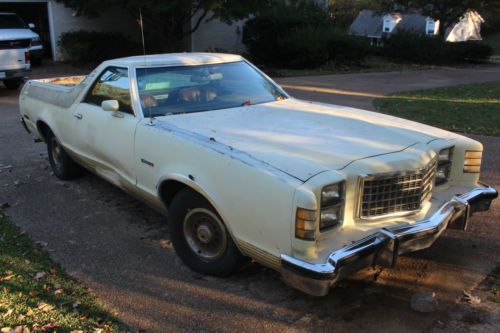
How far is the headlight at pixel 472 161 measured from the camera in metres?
3.83

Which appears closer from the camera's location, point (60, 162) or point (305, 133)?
point (305, 133)

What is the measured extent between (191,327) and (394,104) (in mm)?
9099

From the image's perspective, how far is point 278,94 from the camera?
496 centimetres

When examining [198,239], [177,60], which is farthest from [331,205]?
[177,60]

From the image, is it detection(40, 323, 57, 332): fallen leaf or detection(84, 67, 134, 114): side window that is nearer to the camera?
detection(40, 323, 57, 332): fallen leaf

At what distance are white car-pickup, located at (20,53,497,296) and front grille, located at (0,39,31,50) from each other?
844 cm

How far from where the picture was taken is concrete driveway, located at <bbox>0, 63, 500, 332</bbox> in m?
3.12

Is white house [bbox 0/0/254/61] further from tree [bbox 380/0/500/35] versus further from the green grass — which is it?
the green grass

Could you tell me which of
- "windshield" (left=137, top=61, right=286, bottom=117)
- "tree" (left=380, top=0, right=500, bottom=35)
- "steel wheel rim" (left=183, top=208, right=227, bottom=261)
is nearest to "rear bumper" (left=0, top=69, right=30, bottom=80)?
"windshield" (left=137, top=61, right=286, bottom=117)

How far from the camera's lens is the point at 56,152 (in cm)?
589

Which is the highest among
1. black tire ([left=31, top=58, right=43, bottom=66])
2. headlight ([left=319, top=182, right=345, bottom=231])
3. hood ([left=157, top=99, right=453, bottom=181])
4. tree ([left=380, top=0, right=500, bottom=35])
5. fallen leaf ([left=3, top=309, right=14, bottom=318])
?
tree ([left=380, top=0, right=500, bottom=35])

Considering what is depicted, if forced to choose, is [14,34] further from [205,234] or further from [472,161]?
[472,161]

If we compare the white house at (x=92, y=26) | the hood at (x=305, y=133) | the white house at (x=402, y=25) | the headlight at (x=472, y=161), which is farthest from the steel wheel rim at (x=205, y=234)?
the white house at (x=402, y=25)

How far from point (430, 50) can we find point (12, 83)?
62.9ft
